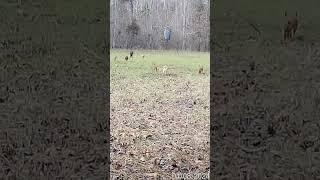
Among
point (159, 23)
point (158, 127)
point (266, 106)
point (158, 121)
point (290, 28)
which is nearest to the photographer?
point (158, 127)

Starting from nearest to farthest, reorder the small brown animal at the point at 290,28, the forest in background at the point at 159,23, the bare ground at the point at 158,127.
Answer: the bare ground at the point at 158,127
the small brown animal at the point at 290,28
the forest in background at the point at 159,23

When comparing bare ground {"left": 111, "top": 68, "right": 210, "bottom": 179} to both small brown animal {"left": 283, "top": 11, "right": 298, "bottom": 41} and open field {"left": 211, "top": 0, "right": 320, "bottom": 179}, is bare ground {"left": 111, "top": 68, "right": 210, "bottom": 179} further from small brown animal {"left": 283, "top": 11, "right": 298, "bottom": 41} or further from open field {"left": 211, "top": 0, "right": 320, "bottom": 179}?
small brown animal {"left": 283, "top": 11, "right": 298, "bottom": 41}

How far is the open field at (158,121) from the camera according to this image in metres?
4.45

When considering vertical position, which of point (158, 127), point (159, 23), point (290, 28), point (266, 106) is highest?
point (159, 23)

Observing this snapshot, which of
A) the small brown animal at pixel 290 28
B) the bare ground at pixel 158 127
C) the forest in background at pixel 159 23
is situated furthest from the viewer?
the forest in background at pixel 159 23

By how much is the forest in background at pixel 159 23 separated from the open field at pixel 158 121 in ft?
8.71

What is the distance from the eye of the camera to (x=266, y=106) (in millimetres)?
5820

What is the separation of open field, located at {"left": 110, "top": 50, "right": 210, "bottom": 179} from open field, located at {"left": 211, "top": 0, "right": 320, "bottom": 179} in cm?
20

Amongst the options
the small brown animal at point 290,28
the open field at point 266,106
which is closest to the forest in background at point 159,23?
the open field at point 266,106

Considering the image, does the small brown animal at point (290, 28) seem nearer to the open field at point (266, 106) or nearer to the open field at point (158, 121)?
the open field at point (266, 106)

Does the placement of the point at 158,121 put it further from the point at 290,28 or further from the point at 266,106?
the point at 290,28

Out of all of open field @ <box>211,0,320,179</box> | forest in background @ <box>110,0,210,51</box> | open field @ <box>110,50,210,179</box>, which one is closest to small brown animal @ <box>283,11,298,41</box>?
open field @ <box>211,0,320,179</box>

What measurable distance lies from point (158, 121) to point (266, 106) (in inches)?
45.1

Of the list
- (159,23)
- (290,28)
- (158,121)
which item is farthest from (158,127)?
(159,23)
